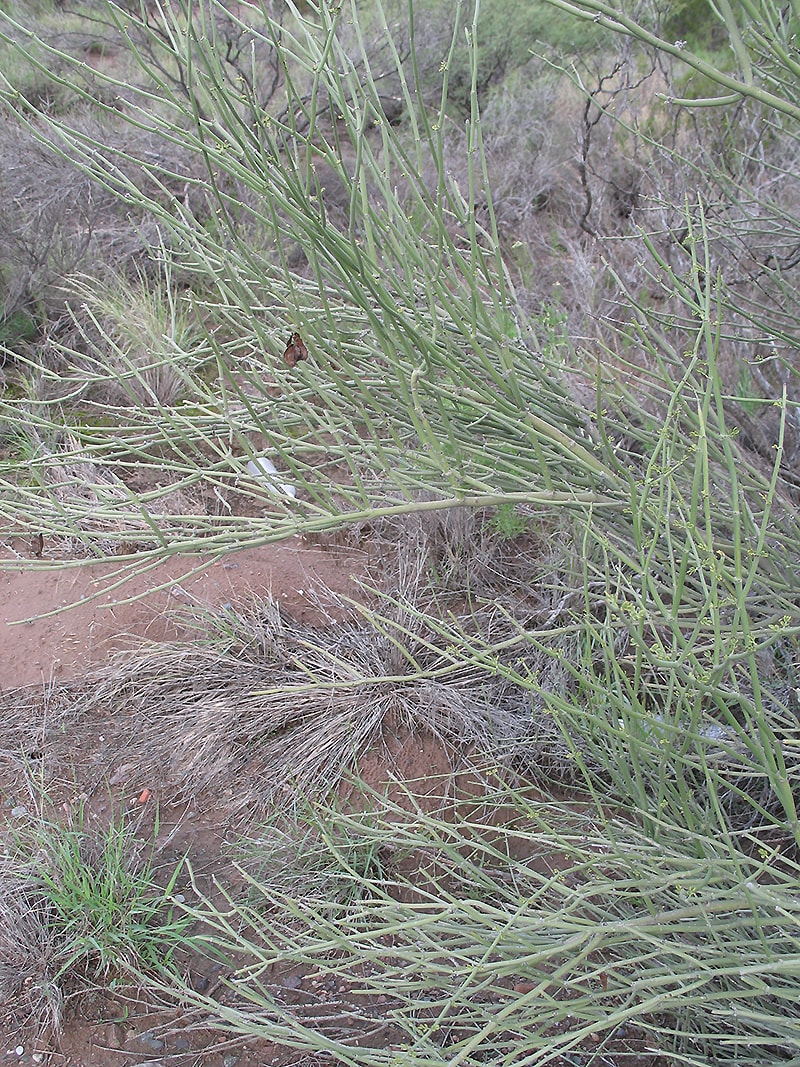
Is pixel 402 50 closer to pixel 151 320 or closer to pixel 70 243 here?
pixel 70 243

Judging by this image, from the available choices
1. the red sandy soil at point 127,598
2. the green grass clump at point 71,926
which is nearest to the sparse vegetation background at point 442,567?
the green grass clump at point 71,926

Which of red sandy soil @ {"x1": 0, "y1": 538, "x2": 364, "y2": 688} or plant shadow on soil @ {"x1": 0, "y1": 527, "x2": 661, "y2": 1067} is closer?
plant shadow on soil @ {"x1": 0, "y1": 527, "x2": 661, "y2": 1067}

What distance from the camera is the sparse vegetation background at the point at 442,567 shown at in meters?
1.34

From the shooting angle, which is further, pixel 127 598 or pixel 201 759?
pixel 127 598

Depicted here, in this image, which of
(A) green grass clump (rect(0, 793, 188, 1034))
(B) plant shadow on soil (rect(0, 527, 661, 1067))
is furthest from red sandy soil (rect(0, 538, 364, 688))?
(A) green grass clump (rect(0, 793, 188, 1034))

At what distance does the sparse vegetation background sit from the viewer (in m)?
1.34

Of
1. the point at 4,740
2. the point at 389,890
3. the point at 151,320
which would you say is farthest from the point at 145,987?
the point at 151,320

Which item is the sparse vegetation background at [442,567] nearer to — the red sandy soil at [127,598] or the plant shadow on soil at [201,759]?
the plant shadow on soil at [201,759]

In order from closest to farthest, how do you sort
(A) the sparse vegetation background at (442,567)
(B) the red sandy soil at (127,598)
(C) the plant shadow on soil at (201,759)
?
(A) the sparse vegetation background at (442,567)
(C) the plant shadow on soil at (201,759)
(B) the red sandy soil at (127,598)

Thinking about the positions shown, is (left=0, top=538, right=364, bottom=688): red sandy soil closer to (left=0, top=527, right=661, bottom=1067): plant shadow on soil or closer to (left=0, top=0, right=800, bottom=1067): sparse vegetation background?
(left=0, top=527, right=661, bottom=1067): plant shadow on soil

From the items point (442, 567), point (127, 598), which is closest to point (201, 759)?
point (127, 598)

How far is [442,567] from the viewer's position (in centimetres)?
308

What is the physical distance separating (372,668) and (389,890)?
70 cm

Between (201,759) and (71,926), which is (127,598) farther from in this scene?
(71,926)
